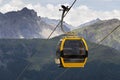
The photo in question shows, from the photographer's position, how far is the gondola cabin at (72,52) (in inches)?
1417

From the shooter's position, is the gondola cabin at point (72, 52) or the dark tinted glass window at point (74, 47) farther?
the dark tinted glass window at point (74, 47)

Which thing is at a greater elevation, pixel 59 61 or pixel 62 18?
pixel 62 18

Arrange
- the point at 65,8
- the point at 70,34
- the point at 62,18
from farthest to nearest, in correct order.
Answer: the point at 70,34, the point at 65,8, the point at 62,18

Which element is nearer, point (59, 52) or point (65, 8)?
point (65, 8)

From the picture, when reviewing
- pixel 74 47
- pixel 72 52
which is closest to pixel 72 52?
pixel 72 52

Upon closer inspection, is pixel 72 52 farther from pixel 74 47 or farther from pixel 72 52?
pixel 74 47

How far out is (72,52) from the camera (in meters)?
37.0

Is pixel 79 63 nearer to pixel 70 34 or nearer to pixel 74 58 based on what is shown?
pixel 74 58

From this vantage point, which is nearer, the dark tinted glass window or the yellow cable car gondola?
the yellow cable car gondola

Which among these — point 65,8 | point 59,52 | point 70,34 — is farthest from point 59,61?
point 65,8

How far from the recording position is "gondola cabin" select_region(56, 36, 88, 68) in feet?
118

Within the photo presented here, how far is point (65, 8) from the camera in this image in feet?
107

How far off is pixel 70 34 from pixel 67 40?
108cm

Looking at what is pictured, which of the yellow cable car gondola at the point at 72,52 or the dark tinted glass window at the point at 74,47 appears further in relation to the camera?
the dark tinted glass window at the point at 74,47
